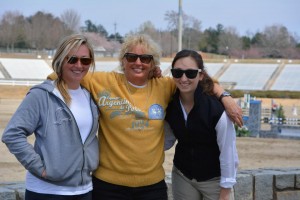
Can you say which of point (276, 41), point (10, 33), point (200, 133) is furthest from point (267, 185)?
point (276, 41)

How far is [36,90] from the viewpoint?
10.2ft

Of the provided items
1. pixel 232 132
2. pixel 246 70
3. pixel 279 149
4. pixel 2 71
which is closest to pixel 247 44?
pixel 246 70

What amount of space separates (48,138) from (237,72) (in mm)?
52867

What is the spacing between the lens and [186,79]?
11.6 ft

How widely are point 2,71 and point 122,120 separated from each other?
49.2 m

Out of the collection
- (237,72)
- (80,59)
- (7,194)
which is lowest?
(237,72)

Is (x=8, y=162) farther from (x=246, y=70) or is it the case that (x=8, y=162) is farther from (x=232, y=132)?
(x=246, y=70)

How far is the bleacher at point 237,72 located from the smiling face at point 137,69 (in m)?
40.7

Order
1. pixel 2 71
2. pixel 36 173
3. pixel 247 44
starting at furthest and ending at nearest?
1. pixel 247 44
2. pixel 2 71
3. pixel 36 173

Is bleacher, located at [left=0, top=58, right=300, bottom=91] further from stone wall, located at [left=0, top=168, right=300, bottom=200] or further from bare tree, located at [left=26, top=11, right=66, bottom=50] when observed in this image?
stone wall, located at [left=0, top=168, right=300, bottom=200]

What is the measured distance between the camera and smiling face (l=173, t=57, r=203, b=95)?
3555 millimetres

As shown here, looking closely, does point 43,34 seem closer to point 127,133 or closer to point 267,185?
point 267,185

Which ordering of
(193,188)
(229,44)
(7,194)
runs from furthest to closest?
(229,44) → (7,194) → (193,188)

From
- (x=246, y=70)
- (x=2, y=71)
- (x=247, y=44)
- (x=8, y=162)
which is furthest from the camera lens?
(x=247, y=44)
